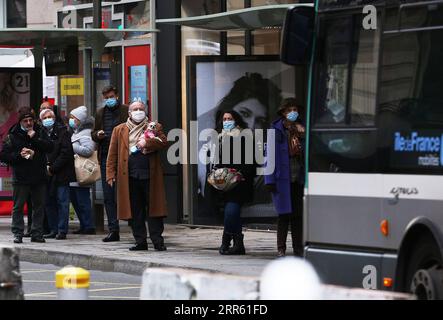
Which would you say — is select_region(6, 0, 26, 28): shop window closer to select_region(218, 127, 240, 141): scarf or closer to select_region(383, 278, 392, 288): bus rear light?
select_region(218, 127, 240, 141): scarf

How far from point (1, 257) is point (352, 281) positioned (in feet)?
10.3

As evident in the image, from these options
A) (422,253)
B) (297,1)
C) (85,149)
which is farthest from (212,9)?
(422,253)

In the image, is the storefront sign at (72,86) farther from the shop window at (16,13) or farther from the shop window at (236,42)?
the shop window at (16,13)

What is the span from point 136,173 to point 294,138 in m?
2.09

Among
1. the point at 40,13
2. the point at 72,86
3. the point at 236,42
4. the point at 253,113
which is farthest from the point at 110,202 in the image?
the point at 40,13

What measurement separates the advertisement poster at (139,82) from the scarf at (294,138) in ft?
20.4

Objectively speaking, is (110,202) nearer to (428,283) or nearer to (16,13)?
(428,283)

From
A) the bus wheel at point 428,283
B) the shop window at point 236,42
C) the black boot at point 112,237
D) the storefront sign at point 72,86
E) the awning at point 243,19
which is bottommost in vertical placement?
the black boot at point 112,237

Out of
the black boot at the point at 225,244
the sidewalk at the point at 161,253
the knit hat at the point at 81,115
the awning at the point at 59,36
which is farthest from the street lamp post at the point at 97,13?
the black boot at the point at 225,244

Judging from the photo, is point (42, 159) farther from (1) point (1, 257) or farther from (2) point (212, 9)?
(1) point (1, 257)

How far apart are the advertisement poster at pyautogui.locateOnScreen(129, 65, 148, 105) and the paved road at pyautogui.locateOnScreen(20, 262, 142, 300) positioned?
540 cm

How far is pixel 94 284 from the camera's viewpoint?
45.2 ft

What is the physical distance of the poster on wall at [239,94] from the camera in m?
17.6

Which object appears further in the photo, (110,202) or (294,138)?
(110,202)
